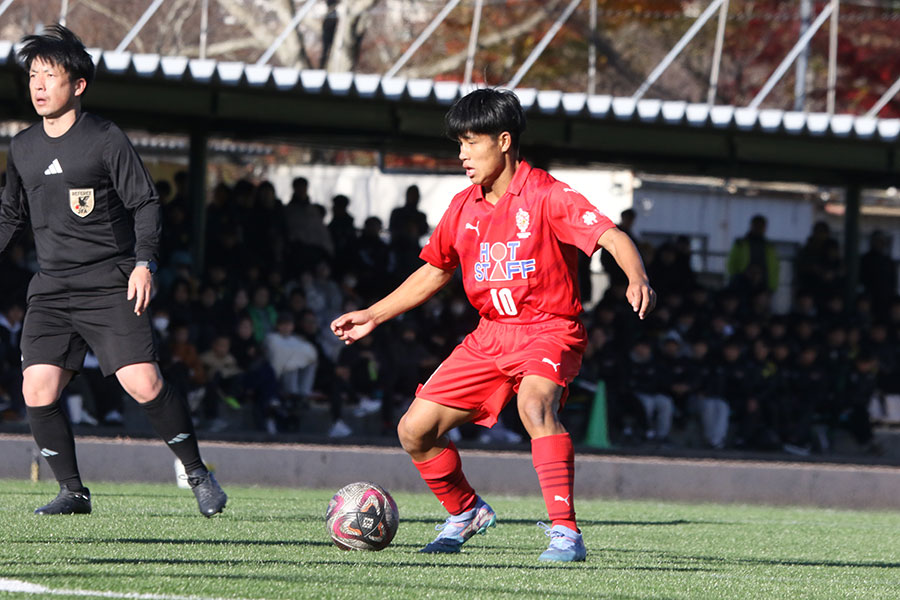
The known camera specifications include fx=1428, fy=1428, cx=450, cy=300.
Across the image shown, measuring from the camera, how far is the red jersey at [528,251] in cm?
555

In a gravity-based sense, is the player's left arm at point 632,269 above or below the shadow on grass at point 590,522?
above

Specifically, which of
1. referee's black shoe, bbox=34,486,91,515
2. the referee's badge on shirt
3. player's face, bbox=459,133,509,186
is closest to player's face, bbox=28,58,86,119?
the referee's badge on shirt

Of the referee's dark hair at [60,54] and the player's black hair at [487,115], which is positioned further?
the referee's dark hair at [60,54]

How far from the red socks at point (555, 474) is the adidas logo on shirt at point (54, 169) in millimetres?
2431

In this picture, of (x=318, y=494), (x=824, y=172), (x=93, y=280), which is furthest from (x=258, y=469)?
(x=824, y=172)

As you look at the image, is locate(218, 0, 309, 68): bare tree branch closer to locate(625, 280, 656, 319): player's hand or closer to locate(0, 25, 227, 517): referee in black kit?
locate(0, 25, 227, 517): referee in black kit

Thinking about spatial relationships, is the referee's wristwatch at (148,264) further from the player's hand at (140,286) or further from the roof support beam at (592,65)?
the roof support beam at (592,65)

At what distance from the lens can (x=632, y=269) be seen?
5.14 m

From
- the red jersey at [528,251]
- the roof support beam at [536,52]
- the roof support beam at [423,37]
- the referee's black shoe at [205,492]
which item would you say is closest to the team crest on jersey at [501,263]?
the red jersey at [528,251]

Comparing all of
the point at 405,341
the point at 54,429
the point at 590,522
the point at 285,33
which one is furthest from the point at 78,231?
the point at 405,341

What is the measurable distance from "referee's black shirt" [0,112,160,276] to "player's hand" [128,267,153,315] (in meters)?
0.15

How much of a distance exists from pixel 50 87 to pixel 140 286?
100cm

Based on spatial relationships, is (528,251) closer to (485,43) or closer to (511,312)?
(511,312)

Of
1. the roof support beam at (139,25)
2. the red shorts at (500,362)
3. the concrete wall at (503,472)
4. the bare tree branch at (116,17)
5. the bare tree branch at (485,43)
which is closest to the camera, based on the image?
the red shorts at (500,362)
